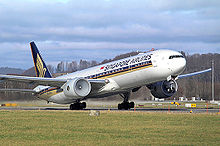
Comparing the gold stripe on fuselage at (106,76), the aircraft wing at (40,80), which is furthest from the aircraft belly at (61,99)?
the aircraft wing at (40,80)

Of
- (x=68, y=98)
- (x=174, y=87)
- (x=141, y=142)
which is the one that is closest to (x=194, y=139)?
(x=141, y=142)

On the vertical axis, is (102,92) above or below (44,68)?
below

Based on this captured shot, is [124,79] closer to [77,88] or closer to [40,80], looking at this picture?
[77,88]

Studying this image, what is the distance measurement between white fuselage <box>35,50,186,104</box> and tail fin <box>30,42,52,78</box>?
7164 millimetres

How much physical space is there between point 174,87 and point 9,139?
2800cm

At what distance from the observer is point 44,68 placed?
53.3 m

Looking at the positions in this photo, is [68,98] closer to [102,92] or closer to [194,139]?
[102,92]

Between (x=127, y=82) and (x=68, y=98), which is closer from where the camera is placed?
(x=127, y=82)

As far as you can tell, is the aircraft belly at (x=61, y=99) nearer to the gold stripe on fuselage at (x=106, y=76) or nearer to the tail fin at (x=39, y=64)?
the gold stripe on fuselage at (x=106, y=76)

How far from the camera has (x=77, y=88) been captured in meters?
43.0

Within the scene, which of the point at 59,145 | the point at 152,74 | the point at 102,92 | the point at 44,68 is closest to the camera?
the point at 59,145

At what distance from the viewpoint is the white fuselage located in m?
39.3

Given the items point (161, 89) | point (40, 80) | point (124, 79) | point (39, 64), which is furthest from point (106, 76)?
point (39, 64)

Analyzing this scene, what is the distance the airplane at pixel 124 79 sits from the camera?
3950cm
